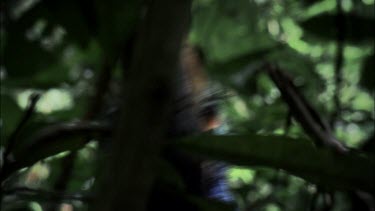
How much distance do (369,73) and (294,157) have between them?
16.8 inches

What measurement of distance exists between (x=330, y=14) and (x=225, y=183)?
0.33 metres

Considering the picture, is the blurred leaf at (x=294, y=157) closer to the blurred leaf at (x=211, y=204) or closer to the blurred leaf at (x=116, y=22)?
the blurred leaf at (x=211, y=204)

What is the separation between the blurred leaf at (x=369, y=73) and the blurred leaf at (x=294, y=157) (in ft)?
1.31

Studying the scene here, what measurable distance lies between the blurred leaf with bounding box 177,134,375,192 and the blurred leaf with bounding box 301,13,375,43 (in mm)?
370

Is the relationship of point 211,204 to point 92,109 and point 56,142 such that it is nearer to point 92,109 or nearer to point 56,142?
point 56,142

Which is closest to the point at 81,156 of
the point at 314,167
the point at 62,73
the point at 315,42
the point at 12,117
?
the point at 62,73

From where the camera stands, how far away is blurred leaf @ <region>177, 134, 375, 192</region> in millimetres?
315

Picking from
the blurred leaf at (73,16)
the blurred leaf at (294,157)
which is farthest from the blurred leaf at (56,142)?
the blurred leaf at (73,16)

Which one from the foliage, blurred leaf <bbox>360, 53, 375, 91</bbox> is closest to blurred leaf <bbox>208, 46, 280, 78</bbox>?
the foliage

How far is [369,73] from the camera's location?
748mm

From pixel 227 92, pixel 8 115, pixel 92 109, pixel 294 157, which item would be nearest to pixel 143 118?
pixel 294 157

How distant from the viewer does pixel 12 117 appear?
2.27ft

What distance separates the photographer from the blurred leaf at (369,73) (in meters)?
0.74

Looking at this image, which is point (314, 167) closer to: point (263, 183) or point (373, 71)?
point (373, 71)
